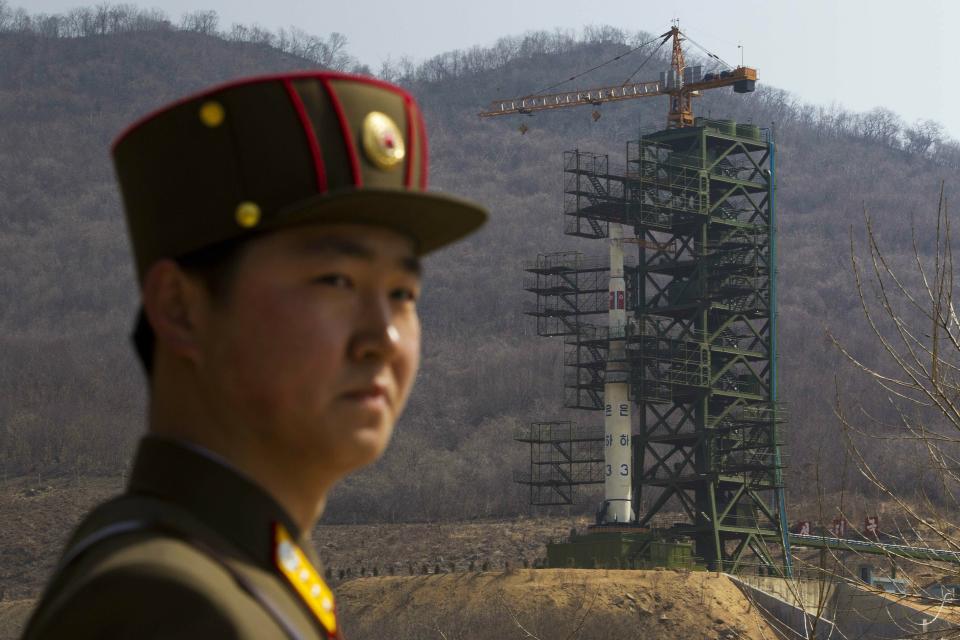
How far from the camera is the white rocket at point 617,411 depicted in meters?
59.2

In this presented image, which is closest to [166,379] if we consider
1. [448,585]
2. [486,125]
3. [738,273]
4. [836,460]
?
[448,585]

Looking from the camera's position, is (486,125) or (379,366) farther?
(486,125)

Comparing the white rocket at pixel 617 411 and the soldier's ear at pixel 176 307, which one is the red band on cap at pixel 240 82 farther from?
the white rocket at pixel 617 411

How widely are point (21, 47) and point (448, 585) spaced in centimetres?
14907

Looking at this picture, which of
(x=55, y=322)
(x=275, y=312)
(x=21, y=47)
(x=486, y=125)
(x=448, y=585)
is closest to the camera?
(x=275, y=312)

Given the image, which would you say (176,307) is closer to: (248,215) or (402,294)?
(248,215)

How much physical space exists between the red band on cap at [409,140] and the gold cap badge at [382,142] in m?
0.03

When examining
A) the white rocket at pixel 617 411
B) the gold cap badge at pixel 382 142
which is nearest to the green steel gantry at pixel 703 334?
the white rocket at pixel 617 411

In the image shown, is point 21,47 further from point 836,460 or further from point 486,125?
point 836,460

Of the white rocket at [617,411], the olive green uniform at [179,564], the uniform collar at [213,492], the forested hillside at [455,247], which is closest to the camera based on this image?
the olive green uniform at [179,564]

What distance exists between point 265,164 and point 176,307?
269 millimetres

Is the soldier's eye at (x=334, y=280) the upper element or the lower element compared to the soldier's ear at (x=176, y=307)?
upper

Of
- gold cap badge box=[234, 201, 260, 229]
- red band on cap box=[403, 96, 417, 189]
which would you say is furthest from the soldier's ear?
red band on cap box=[403, 96, 417, 189]

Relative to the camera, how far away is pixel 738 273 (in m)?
61.2
